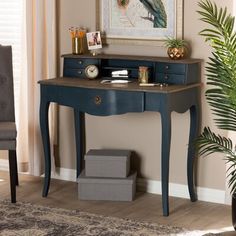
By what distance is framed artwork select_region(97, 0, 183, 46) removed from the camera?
4527 mm

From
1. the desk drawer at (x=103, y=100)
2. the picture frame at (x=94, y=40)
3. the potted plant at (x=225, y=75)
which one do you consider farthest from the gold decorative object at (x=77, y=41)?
the potted plant at (x=225, y=75)

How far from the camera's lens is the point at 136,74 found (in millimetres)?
4617

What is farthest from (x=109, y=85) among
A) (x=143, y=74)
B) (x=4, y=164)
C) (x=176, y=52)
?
(x=4, y=164)

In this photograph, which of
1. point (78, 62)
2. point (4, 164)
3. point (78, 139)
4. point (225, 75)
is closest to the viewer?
point (225, 75)

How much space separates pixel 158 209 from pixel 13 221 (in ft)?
3.10

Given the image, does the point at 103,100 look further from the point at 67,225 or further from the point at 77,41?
the point at 67,225

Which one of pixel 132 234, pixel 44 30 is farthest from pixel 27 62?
pixel 132 234

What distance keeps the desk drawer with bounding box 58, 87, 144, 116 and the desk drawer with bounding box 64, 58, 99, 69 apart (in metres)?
0.35

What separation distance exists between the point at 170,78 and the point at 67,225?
1.16 m

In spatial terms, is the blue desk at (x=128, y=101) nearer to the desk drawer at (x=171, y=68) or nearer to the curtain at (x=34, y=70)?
the desk drawer at (x=171, y=68)

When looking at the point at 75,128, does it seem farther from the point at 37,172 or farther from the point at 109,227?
the point at 109,227

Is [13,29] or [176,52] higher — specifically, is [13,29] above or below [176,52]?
above

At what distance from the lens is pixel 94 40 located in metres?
4.80

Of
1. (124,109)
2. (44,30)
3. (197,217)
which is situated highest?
(44,30)
